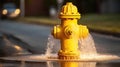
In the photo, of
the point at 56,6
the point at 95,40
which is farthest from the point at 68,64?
the point at 56,6

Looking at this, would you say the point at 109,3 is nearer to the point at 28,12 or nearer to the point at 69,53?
the point at 28,12

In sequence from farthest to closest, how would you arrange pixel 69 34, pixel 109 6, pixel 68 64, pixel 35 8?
pixel 35 8 → pixel 109 6 → pixel 69 34 → pixel 68 64

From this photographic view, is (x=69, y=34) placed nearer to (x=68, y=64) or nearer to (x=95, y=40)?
(x=68, y=64)

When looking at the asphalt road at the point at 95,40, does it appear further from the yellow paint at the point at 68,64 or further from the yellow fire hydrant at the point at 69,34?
the yellow paint at the point at 68,64

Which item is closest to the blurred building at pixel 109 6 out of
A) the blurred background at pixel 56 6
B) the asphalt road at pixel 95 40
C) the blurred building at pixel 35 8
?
the blurred background at pixel 56 6

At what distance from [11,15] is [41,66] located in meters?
40.1

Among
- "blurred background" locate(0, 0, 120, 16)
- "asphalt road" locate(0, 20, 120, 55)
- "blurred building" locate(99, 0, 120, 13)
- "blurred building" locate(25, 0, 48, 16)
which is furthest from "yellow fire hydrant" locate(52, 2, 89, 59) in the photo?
"blurred building" locate(25, 0, 48, 16)

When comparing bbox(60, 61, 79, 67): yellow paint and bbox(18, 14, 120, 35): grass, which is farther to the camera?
bbox(18, 14, 120, 35): grass

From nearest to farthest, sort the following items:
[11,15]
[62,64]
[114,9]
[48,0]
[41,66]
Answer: [62,64]
[41,66]
[11,15]
[114,9]
[48,0]

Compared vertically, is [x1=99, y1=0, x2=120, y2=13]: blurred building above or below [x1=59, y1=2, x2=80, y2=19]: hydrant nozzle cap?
below

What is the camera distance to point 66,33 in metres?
9.23

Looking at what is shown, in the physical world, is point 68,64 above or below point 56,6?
above

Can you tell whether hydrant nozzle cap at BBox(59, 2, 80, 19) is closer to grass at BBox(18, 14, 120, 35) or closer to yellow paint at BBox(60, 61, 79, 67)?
yellow paint at BBox(60, 61, 79, 67)

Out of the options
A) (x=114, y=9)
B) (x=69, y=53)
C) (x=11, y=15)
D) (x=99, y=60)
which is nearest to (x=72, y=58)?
(x=69, y=53)
